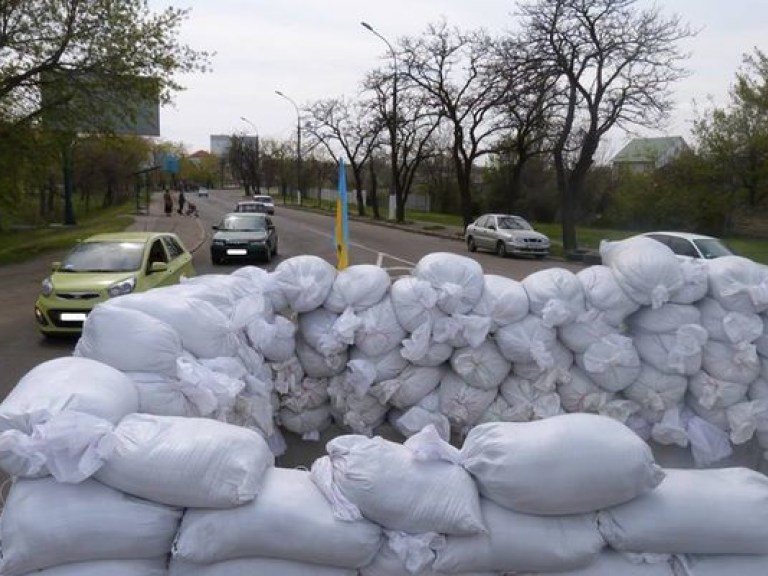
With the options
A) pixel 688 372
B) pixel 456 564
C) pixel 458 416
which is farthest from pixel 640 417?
pixel 456 564

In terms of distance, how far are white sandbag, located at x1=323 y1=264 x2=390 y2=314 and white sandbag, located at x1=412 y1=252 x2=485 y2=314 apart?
25 cm

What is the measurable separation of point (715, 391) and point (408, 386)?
183 cm

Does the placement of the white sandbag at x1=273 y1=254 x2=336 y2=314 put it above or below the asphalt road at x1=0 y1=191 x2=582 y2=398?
above

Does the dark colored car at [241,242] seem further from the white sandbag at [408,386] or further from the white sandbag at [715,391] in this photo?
the white sandbag at [715,391]

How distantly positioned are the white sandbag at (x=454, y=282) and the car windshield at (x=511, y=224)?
796 inches

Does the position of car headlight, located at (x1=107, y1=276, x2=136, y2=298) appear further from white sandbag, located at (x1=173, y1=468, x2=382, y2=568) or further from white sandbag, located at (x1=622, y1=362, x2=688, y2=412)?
white sandbag, located at (x1=173, y1=468, x2=382, y2=568)

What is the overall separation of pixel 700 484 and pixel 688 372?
1492 millimetres

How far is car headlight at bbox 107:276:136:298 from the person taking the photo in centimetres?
915

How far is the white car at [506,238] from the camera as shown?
907 inches

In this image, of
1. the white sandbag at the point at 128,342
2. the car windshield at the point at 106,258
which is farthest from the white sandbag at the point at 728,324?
the car windshield at the point at 106,258

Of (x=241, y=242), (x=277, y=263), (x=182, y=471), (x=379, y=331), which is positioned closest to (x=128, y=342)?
(x=182, y=471)

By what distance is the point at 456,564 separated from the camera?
2.50 metres

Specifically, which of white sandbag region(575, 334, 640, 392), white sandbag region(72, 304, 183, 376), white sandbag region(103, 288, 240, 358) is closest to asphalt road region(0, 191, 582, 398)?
white sandbag region(103, 288, 240, 358)

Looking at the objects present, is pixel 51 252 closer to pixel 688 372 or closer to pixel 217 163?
pixel 688 372
